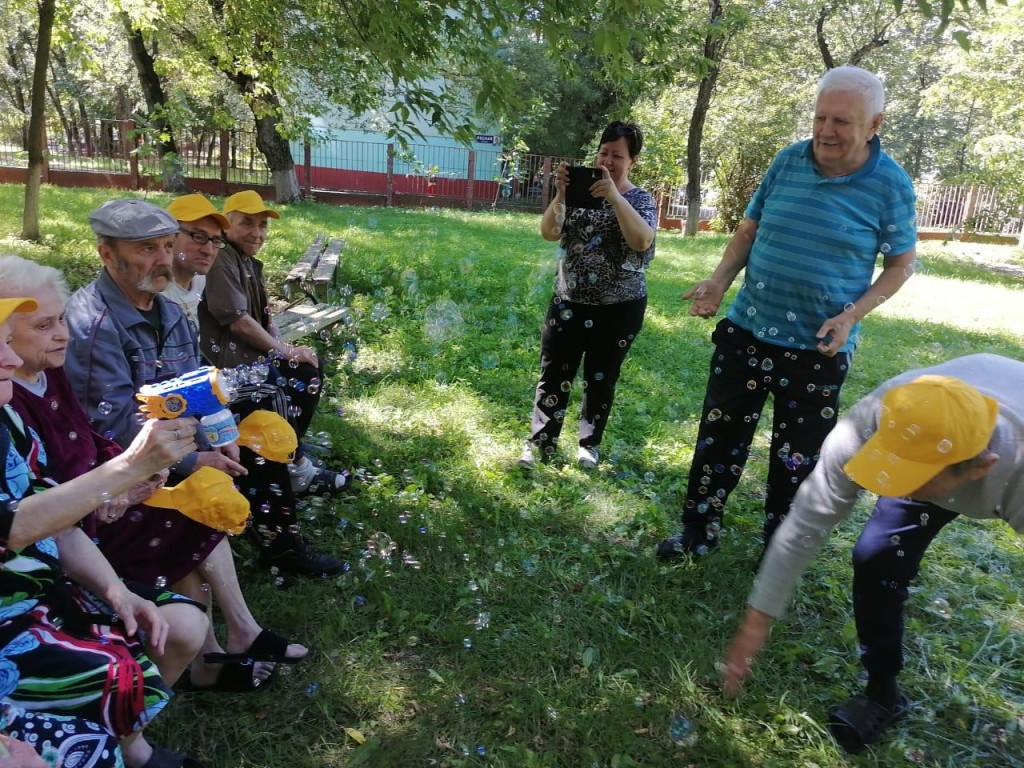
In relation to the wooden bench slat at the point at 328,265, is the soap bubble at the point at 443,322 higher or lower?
lower

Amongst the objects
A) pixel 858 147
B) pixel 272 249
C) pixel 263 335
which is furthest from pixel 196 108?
pixel 858 147

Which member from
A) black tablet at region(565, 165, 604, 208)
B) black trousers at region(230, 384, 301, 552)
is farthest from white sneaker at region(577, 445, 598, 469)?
black trousers at region(230, 384, 301, 552)

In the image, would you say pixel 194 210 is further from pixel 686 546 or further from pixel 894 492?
pixel 894 492

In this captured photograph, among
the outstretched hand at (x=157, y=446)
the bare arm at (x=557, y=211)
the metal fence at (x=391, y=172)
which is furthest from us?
the metal fence at (x=391, y=172)

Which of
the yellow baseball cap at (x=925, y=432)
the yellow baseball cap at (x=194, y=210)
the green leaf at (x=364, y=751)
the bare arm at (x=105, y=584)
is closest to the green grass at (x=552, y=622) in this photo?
the green leaf at (x=364, y=751)

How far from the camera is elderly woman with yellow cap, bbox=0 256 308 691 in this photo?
1.88 meters

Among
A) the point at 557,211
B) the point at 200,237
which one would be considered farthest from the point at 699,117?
the point at 200,237

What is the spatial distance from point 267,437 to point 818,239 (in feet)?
7.16

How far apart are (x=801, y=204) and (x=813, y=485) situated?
1.34 m

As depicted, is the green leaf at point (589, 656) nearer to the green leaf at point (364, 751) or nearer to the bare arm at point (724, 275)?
the green leaf at point (364, 751)

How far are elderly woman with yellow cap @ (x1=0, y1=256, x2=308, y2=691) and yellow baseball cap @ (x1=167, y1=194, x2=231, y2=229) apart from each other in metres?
0.99

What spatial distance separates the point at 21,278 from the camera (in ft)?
6.15

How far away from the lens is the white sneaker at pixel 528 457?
405cm

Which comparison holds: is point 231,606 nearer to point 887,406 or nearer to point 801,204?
point 887,406
